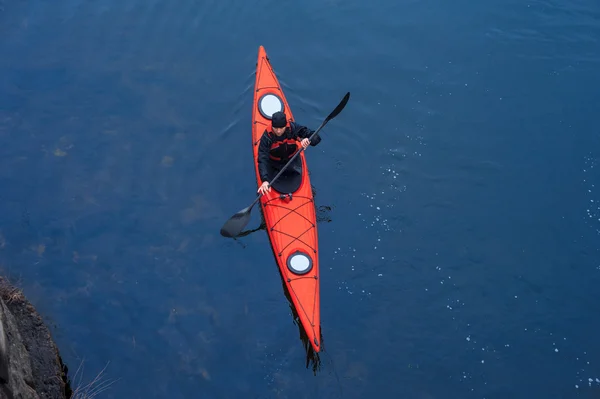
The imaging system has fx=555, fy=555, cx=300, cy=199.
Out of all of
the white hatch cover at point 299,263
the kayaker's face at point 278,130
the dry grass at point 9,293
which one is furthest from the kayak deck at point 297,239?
the dry grass at point 9,293

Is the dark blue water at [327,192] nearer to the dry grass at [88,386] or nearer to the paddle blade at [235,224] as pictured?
the dry grass at [88,386]

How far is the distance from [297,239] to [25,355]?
11.5 feet

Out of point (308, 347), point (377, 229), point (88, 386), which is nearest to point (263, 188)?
point (377, 229)

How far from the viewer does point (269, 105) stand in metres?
8.72

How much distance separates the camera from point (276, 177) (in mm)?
7512

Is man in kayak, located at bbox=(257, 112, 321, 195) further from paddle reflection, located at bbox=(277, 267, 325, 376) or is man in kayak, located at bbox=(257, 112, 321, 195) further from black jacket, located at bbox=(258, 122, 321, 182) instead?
paddle reflection, located at bbox=(277, 267, 325, 376)

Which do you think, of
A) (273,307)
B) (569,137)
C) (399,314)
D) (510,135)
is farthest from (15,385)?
(569,137)

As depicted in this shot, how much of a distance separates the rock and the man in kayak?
3.26m

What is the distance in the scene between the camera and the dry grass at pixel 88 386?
6.61 metres

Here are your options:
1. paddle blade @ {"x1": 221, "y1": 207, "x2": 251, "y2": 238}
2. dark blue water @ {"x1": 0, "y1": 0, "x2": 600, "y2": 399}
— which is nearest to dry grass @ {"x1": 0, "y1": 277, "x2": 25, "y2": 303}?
dark blue water @ {"x1": 0, "y1": 0, "x2": 600, "y2": 399}

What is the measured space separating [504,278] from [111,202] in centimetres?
570

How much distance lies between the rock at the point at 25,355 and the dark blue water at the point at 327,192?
25cm

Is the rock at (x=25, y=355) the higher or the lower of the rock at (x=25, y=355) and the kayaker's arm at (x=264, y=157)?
the lower

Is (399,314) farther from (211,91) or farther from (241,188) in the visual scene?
(211,91)
